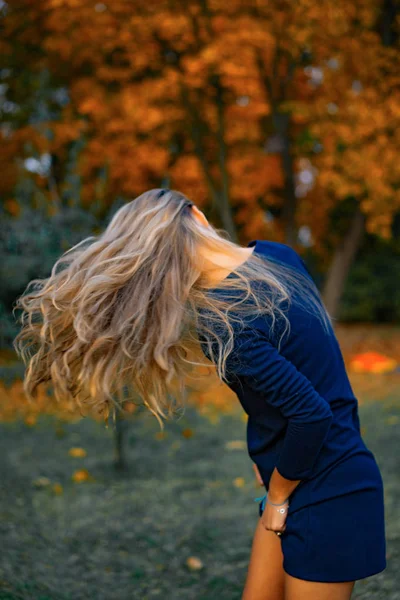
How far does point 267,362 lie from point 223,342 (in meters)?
0.16

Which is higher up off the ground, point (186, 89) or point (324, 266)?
point (186, 89)

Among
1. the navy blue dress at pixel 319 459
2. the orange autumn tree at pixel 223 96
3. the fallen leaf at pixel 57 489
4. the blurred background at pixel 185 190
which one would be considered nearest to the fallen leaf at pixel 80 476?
the blurred background at pixel 185 190

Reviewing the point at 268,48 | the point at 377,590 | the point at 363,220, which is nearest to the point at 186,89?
the point at 268,48

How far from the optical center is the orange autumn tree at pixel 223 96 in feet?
27.8

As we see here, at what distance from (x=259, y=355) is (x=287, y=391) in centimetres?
12

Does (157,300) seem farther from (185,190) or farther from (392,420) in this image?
(185,190)

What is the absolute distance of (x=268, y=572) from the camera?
7.14 feet

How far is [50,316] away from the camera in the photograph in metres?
2.22

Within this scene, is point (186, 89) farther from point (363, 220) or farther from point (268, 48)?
point (363, 220)

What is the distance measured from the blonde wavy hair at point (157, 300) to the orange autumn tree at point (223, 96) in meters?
5.68

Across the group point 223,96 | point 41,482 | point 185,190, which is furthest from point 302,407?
point 185,190

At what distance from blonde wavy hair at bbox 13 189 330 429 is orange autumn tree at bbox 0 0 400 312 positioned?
5681 millimetres

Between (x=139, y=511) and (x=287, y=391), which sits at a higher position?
(x=287, y=391)

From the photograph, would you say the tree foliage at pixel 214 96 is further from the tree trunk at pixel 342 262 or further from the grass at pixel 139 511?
the grass at pixel 139 511
